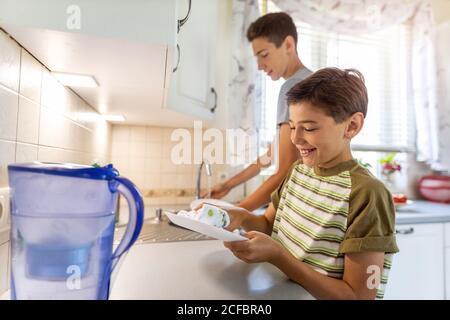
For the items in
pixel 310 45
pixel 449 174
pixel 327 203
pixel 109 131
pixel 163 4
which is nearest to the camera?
pixel 163 4

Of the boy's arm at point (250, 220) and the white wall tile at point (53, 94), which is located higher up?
the white wall tile at point (53, 94)

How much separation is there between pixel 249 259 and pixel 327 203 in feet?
0.66

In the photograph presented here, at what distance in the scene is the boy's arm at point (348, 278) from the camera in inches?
14.4

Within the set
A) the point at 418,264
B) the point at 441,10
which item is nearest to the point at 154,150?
the point at 441,10

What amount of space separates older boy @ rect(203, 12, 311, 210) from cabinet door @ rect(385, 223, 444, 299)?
72cm

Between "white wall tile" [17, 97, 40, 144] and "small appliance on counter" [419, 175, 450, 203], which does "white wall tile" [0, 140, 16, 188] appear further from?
"small appliance on counter" [419, 175, 450, 203]

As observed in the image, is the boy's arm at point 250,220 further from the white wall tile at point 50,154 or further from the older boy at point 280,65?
the white wall tile at point 50,154

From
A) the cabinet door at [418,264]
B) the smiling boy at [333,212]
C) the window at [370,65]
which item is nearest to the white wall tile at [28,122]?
the smiling boy at [333,212]

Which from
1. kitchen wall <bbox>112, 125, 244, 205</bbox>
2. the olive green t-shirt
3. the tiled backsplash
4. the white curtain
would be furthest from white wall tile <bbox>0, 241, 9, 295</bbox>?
the white curtain

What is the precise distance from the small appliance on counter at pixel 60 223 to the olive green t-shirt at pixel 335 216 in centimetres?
35

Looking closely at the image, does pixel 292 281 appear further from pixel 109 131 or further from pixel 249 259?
pixel 109 131

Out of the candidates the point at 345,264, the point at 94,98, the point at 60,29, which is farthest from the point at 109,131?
the point at 345,264
